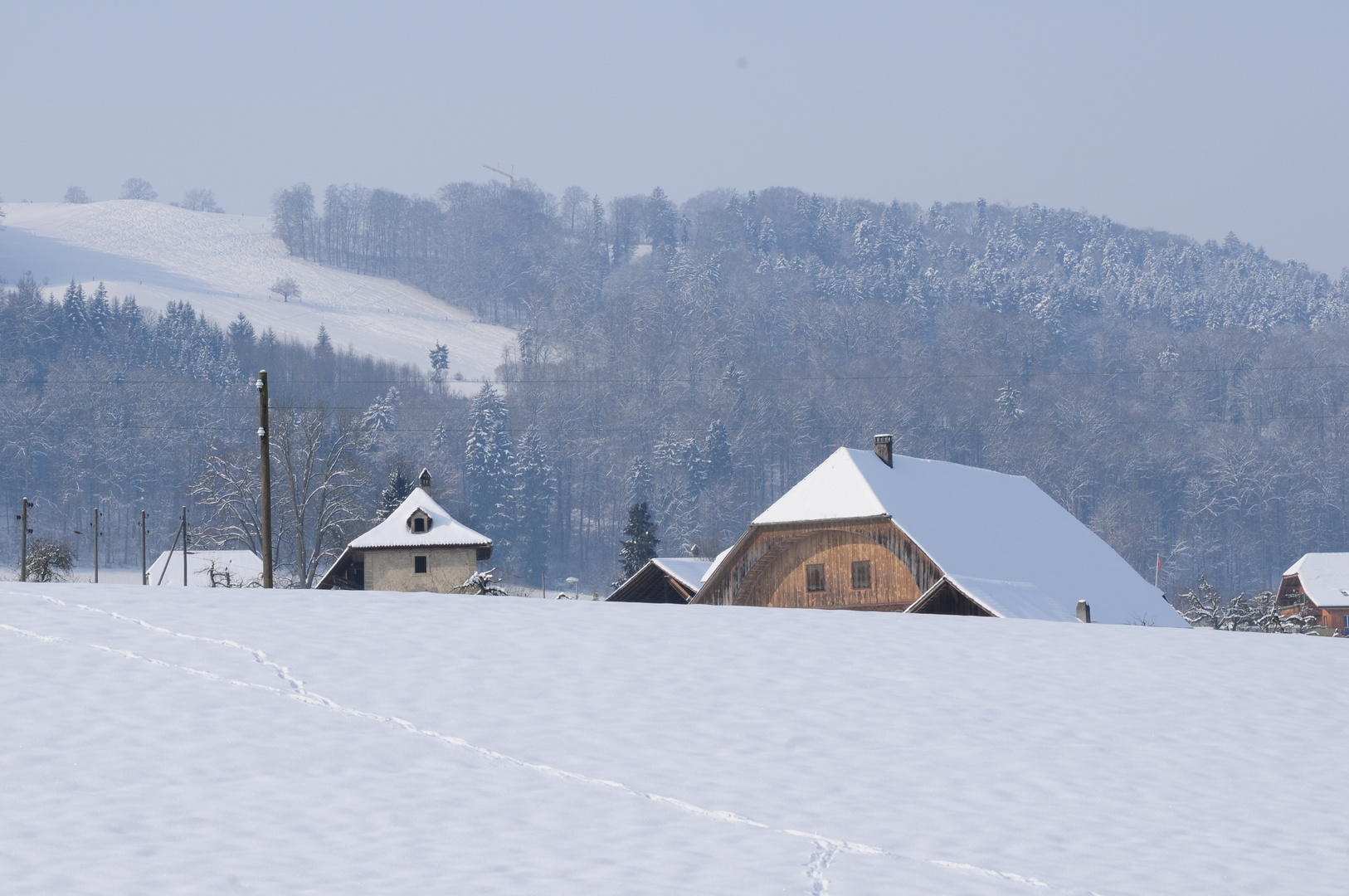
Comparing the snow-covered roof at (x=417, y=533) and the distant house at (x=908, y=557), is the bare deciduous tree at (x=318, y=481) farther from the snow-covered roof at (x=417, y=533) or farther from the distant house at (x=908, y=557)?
the distant house at (x=908, y=557)

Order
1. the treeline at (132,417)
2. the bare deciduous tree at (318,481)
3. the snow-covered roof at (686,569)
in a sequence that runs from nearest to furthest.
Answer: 1. the snow-covered roof at (686,569)
2. the bare deciduous tree at (318,481)
3. the treeline at (132,417)

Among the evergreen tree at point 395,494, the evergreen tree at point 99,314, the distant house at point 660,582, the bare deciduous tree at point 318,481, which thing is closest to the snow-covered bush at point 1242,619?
the distant house at point 660,582

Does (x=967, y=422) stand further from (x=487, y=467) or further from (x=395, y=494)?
(x=395, y=494)

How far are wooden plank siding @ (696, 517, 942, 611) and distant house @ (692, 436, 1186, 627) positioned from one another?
1.4 inches

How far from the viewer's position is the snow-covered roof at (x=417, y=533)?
67188mm

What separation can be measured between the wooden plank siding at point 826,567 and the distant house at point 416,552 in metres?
24.3

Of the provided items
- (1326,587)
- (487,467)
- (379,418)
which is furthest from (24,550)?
(379,418)

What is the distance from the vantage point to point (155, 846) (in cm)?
1137

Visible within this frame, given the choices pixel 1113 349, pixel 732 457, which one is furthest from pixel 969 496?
pixel 1113 349

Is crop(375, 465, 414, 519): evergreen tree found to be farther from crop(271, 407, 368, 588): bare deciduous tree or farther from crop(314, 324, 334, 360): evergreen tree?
crop(314, 324, 334, 360): evergreen tree

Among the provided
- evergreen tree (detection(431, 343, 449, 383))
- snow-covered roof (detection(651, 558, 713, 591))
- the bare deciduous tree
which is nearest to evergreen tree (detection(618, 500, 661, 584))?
the bare deciduous tree

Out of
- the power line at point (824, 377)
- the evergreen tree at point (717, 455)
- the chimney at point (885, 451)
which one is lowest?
the chimney at point (885, 451)

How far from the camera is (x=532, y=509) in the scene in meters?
138

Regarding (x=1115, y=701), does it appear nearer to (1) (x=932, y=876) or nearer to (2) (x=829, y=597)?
(1) (x=932, y=876)
